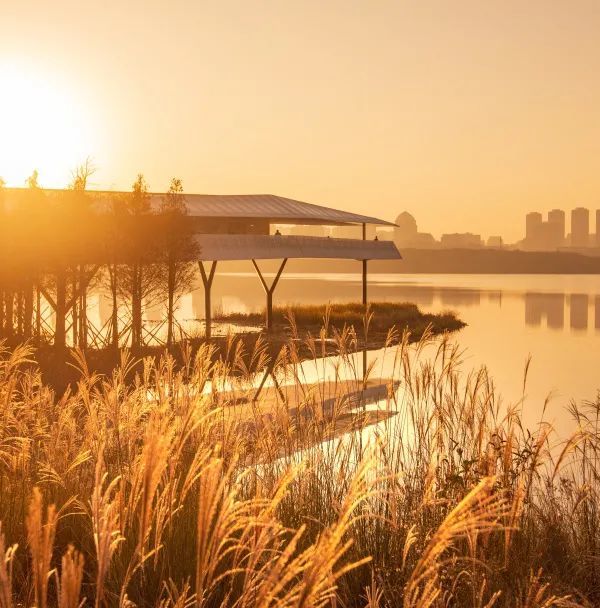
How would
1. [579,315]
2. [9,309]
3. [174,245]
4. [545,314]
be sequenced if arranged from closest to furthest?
[9,309] → [174,245] → [579,315] → [545,314]

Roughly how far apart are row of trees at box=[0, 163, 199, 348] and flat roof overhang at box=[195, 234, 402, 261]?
952 millimetres

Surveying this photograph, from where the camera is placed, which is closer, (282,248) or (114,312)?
(114,312)

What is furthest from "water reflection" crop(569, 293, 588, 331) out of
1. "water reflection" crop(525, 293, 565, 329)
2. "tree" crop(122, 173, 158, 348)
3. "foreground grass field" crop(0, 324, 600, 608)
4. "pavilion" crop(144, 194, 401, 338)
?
"foreground grass field" crop(0, 324, 600, 608)

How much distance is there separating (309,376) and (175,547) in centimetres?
1404

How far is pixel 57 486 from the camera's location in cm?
477

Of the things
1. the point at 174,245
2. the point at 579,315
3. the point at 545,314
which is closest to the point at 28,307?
the point at 174,245

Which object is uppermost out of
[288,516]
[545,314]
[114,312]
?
[114,312]

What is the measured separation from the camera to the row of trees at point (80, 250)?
20.8 meters

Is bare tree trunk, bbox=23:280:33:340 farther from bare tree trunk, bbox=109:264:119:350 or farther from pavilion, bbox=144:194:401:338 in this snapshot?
pavilion, bbox=144:194:401:338

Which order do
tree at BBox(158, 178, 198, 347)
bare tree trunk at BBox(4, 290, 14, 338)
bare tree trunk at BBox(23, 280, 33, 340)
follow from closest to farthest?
bare tree trunk at BBox(4, 290, 14, 338)
bare tree trunk at BBox(23, 280, 33, 340)
tree at BBox(158, 178, 198, 347)

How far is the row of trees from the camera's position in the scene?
2078 cm

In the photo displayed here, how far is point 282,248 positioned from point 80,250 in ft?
25.5

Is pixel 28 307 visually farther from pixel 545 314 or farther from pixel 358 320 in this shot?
pixel 545 314

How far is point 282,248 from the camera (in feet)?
90.2
